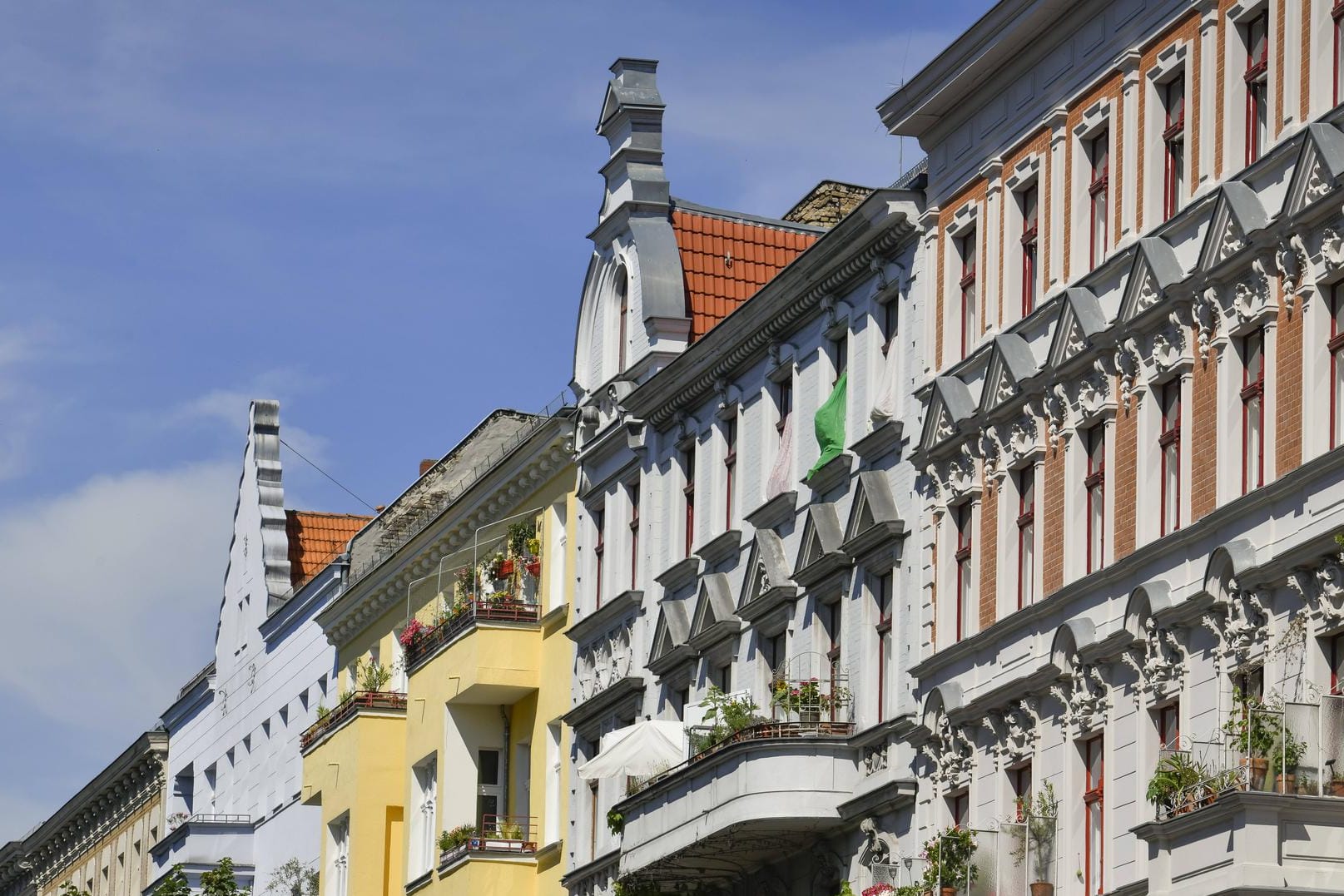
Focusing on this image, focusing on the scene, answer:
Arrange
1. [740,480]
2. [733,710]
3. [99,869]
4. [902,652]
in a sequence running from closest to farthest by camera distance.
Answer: [902,652]
[733,710]
[740,480]
[99,869]

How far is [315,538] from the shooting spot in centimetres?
7650

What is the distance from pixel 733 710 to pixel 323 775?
20.9m

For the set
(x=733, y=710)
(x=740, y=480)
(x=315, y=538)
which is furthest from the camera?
(x=315, y=538)

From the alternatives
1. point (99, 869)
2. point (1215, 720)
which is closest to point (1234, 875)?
point (1215, 720)

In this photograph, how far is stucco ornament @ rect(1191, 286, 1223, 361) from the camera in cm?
3334

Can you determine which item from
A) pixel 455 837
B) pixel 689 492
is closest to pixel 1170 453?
pixel 689 492

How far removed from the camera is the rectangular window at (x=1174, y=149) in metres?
34.9

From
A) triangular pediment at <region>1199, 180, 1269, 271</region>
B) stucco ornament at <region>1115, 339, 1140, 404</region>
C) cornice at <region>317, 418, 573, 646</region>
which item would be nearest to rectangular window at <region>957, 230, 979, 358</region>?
stucco ornament at <region>1115, 339, 1140, 404</region>

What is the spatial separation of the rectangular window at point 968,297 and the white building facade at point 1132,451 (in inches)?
1.5

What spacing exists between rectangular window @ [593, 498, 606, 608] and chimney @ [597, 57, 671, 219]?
530 centimetres

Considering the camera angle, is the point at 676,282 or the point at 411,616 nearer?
the point at 676,282

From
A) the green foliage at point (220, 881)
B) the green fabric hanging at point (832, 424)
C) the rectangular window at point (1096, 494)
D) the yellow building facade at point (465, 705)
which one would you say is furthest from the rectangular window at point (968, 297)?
the green foliage at point (220, 881)

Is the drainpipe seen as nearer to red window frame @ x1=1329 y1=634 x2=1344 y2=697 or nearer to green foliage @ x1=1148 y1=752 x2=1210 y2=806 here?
green foliage @ x1=1148 y1=752 x2=1210 y2=806

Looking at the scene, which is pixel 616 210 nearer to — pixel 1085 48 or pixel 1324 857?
pixel 1085 48
